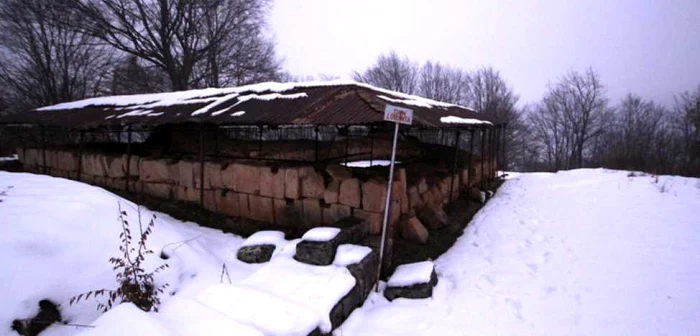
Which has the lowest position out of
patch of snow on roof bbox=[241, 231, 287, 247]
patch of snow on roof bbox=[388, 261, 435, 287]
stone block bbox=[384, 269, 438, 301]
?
stone block bbox=[384, 269, 438, 301]

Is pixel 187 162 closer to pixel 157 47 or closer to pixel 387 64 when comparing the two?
pixel 157 47

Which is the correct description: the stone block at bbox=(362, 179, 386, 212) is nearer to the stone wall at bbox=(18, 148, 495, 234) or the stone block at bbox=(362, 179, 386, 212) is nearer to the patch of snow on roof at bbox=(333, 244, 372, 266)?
the stone wall at bbox=(18, 148, 495, 234)

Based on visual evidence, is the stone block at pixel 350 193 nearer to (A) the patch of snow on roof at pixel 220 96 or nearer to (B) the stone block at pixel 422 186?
(B) the stone block at pixel 422 186

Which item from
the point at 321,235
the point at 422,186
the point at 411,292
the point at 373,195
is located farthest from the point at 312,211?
the point at 422,186

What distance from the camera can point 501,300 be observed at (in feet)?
13.3

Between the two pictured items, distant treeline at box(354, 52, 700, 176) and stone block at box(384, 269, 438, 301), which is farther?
distant treeline at box(354, 52, 700, 176)

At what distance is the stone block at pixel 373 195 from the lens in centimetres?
496

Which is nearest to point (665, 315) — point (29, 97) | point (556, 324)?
point (556, 324)

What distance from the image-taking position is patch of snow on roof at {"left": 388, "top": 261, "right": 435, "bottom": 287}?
407 cm

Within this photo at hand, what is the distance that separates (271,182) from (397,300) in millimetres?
3138

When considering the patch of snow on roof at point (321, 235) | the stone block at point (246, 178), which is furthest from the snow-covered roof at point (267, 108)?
the patch of snow on roof at point (321, 235)

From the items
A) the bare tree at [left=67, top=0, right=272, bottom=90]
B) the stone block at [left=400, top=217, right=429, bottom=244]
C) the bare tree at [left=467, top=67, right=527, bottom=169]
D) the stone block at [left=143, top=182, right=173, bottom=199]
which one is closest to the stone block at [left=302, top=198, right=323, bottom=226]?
the stone block at [left=400, top=217, right=429, bottom=244]

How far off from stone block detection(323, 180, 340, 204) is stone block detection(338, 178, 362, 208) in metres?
0.07

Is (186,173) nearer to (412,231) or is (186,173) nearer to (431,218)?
(412,231)
